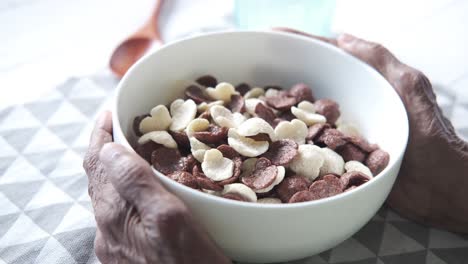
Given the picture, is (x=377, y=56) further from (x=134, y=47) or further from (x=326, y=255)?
(x=134, y=47)

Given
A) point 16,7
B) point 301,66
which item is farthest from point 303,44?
point 16,7

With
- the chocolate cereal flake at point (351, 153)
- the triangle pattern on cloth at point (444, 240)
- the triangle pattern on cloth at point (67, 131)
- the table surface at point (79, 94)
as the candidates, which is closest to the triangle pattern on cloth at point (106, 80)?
the table surface at point (79, 94)

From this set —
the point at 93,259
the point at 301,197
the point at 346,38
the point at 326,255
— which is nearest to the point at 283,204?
the point at 301,197

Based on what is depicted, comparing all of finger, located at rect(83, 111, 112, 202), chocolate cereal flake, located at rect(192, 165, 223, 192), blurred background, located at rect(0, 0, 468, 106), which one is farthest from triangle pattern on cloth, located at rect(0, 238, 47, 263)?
blurred background, located at rect(0, 0, 468, 106)

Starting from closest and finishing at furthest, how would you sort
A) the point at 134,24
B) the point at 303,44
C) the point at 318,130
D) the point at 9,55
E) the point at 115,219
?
the point at 115,219 → the point at 318,130 → the point at 303,44 → the point at 9,55 → the point at 134,24

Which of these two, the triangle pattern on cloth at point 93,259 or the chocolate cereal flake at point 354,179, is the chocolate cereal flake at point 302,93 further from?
the triangle pattern on cloth at point 93,259

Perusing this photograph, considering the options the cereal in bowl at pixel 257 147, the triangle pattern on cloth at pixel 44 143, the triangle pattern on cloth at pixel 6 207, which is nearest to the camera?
the cereal in bowl at pixel 257 147

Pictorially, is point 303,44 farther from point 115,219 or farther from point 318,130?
point 115,219
